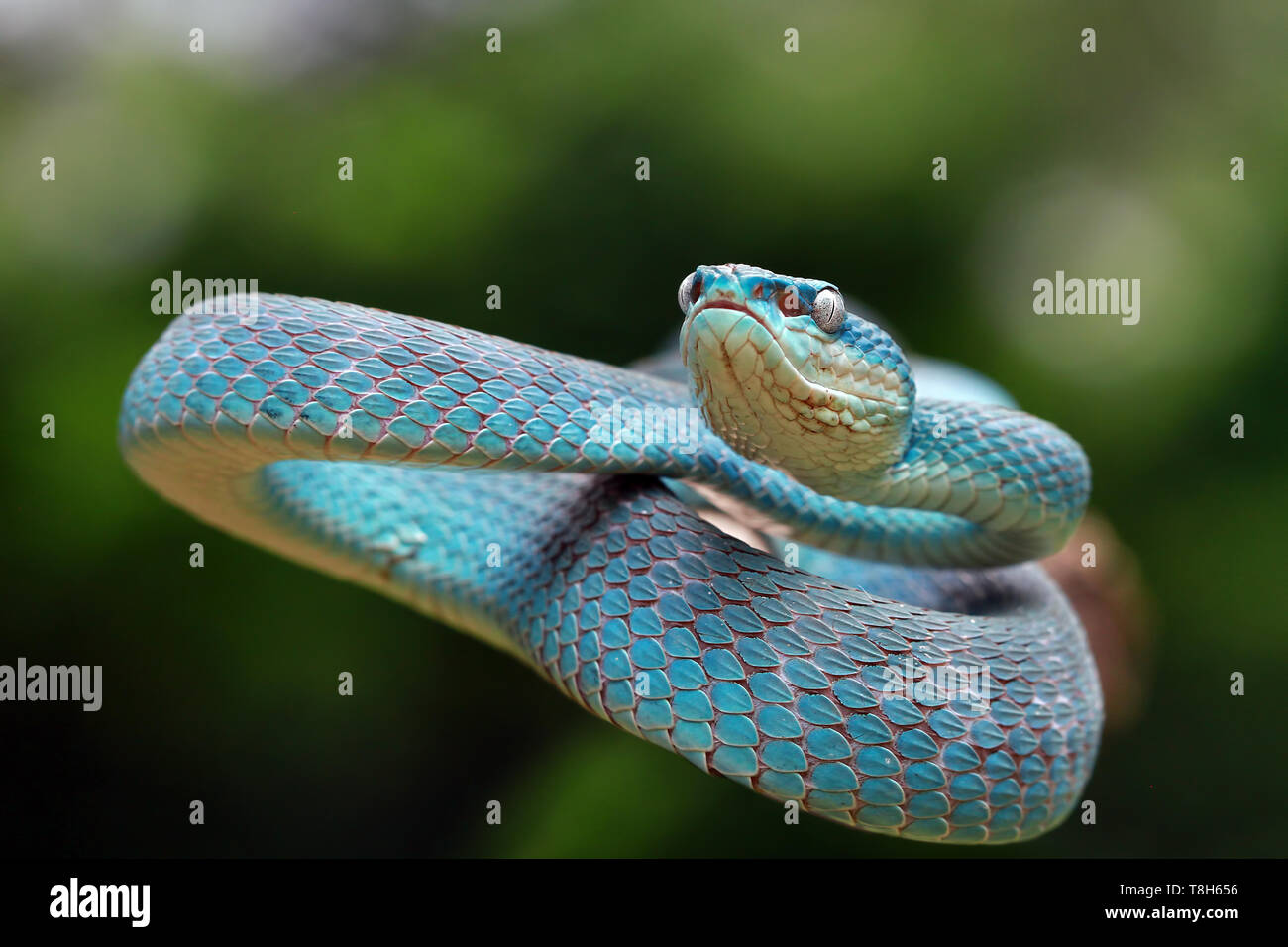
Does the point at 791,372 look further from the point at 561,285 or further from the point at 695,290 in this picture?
the point at 561,285

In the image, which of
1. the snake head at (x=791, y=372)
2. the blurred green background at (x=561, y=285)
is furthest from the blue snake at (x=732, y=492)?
the blurred green background at (x=561, y=285)

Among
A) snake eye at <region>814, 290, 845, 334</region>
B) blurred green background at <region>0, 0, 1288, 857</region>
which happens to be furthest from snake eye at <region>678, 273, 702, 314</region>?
blurred green background at <region>0, 0, 1288, 857</region>

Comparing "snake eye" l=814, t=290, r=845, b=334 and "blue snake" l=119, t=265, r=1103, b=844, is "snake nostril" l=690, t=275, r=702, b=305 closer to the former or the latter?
"blue snake" l=119, t=265, r=1103, b=844

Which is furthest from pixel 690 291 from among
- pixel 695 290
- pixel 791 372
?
pixel 791 372

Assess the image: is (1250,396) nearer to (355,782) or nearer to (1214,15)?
(1214,15)

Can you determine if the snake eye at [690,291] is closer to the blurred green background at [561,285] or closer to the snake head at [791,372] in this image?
the snake head at [791,372]
